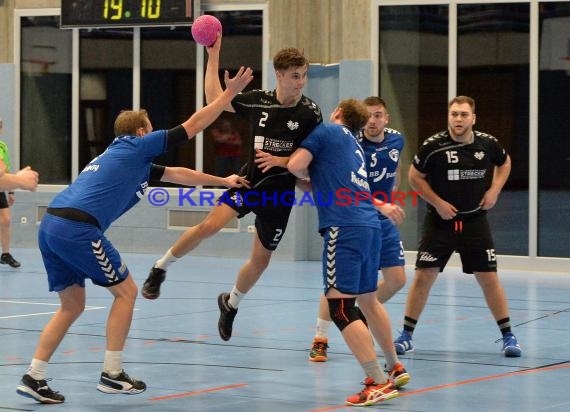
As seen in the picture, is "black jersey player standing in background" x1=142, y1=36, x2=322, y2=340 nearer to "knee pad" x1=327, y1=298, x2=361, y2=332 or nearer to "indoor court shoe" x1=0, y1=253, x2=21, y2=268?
"knee pad" x1=327, y1=298, x2=361, y2=332

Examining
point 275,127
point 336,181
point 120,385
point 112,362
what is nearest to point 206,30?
point 275,127

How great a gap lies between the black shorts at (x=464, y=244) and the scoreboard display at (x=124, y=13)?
1001cm

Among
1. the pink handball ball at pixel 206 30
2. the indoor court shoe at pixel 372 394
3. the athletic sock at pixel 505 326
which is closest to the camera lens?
the indoor court shoe at pixel 372 394

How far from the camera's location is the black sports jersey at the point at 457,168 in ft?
31.2

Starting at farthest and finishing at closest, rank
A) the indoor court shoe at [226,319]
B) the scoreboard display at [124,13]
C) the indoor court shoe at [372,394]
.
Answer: the scoreboard display at [124,13] → the indoor court shoe at [226,319] → the indoor court shoe at [372,394]

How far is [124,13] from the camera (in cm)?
1934

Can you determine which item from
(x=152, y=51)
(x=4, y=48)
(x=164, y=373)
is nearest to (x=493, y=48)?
(x=152, y=51)

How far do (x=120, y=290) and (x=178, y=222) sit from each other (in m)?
11.8

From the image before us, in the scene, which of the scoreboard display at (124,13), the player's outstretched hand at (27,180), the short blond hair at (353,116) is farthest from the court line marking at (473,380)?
the scoreboard display at (124,13)

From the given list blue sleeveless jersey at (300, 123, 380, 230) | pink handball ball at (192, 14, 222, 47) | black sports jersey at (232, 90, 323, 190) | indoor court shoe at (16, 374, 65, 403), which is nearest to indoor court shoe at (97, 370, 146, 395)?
indoor court shoe at (16, 374, 65, 403)

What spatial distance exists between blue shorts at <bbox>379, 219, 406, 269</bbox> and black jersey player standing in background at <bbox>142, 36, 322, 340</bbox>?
0.81m

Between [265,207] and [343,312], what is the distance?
2000 millimetres

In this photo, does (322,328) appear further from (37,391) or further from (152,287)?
(37,391)

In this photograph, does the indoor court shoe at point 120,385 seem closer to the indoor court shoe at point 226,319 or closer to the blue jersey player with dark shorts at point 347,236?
the blue jersey player with dark shorts at point 347,236
